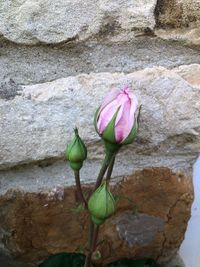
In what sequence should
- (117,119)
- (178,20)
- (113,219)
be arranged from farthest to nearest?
(113,219), (178,20), (117,119)

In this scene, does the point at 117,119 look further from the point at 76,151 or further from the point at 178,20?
the point at 178,20

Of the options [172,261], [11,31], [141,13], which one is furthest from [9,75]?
[172,261]

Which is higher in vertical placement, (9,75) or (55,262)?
(9,75)

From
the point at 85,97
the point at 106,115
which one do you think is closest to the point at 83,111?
the point at 85,97

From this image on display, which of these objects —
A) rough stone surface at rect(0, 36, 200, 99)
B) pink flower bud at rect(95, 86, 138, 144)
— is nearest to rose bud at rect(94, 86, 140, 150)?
pink flower bud at rect(95, 86, 138, 144)

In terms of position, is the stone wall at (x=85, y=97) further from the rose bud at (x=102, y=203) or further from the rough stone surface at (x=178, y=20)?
the rose bud at (x=102, y=203)

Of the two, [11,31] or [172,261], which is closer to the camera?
[11,31]

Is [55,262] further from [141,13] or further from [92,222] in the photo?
[141,13]
